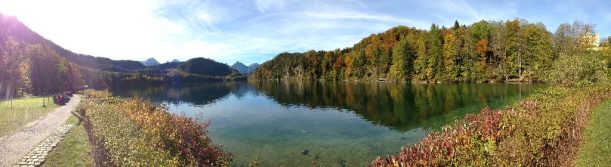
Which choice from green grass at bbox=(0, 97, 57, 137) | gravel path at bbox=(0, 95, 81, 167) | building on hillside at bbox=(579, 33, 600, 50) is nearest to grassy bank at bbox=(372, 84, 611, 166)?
gravel path at bbox=(0, 95, 81, 167)

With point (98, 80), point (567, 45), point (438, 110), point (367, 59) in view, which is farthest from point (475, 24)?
point (98, 80)

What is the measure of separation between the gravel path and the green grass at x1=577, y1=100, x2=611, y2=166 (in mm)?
31385

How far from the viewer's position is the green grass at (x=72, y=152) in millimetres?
22188

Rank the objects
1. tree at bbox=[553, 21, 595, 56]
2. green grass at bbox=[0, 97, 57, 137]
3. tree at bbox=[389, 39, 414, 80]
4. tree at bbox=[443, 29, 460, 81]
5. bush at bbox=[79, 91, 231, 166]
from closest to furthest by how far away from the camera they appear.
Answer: bush at bbox=[79, 91, 231, 166], green grass at bbox=[0, 97, 57, 137], tree at bbox=[553, 21, 595, 56], tree at bbox=[443, 29, 460, 81], tree at bbox=[389, 39, 414, 80]

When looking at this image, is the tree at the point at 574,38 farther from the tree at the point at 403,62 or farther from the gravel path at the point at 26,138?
the gravel path at the point at 26,138

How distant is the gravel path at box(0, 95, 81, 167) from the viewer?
24.1 metres

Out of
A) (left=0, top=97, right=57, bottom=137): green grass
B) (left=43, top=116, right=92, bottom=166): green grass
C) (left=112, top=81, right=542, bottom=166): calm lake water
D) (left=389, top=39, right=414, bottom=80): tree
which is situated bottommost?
(left=112, top=81, right=542, bottom=166): calm lake water

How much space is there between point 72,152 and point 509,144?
25452 millimetres

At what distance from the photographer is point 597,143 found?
20.7 meters

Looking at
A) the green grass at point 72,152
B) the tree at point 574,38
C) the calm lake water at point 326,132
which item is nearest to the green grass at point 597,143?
the calm lake water at point 326,132

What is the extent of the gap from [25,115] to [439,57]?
112950mm

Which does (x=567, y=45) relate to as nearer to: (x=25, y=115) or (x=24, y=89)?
(x=25, y=115)

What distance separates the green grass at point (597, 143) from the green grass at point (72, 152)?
26.2 metres

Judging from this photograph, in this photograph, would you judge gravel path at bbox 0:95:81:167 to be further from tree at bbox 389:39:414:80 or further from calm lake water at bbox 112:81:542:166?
tree at bbox 389:39:414:80
